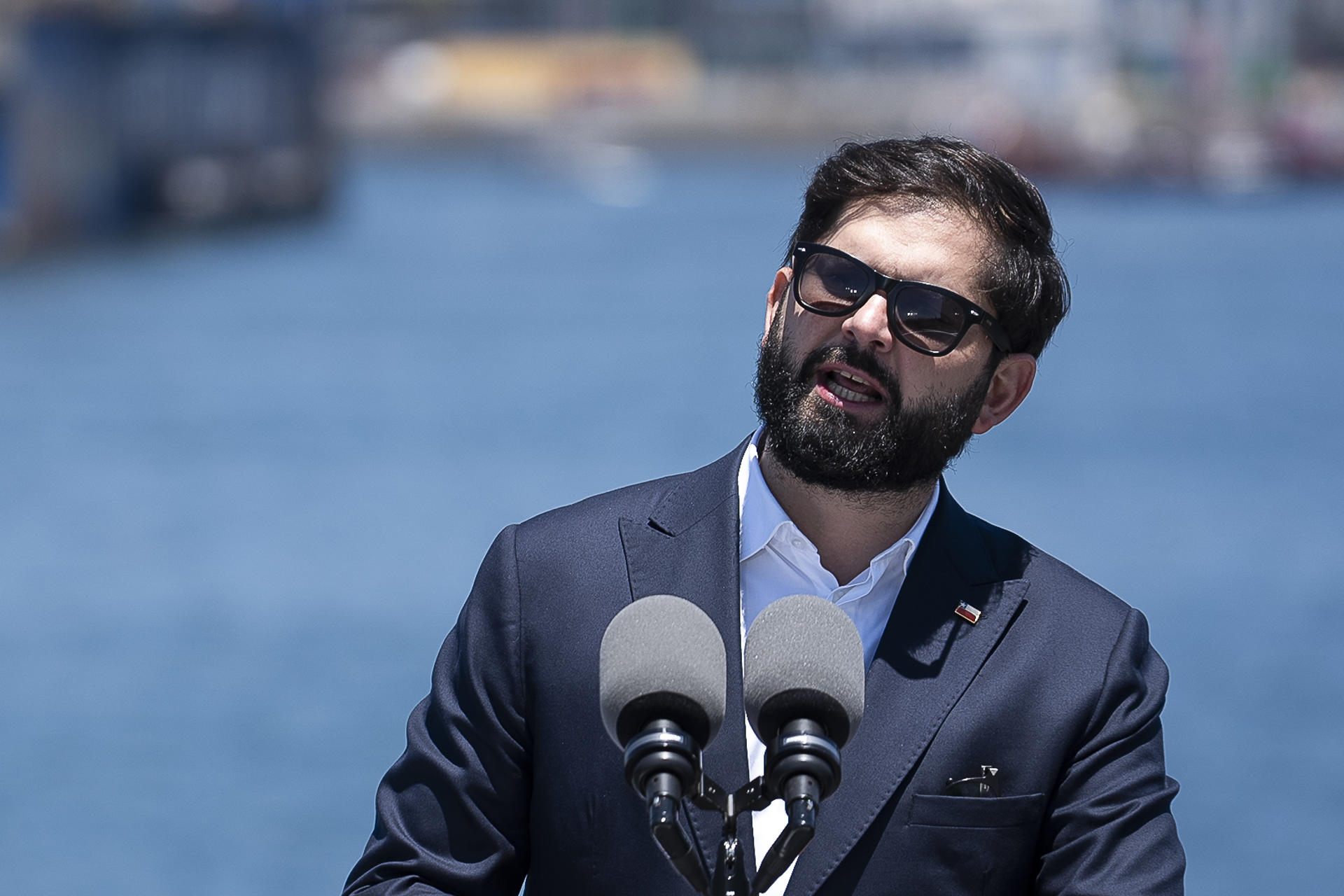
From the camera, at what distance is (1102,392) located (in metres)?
36.4

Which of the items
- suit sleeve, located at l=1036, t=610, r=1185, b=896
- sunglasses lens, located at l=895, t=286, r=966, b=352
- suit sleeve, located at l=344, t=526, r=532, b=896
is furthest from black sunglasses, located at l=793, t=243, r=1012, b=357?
suit sleeve, located at l=344, t=526, r=532, b=896

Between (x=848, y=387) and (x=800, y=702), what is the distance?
762 millimetres

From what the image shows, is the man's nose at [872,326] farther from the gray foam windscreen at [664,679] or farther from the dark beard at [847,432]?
the gray foam windscreen at [664,679]

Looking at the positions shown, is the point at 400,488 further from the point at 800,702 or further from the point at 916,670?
the point at 800,702

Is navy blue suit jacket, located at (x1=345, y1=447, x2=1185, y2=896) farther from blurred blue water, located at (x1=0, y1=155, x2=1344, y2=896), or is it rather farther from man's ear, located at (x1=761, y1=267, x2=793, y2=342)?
blurred blue water, located at (x1=0, y1=155, x2=1344, y2=896)

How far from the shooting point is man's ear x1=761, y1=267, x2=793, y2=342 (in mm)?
2861

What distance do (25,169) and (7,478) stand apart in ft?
46.8

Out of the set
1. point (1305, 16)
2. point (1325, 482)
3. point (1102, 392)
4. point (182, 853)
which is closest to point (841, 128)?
point (1305, 16)

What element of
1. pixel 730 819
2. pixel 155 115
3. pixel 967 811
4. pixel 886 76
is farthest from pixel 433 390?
pixel 886 76

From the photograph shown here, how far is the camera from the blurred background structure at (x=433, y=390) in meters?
17.3

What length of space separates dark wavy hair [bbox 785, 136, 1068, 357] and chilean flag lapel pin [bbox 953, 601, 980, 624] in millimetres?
429

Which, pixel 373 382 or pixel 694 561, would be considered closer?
pixel 694 561

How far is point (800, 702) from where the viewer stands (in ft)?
6.94

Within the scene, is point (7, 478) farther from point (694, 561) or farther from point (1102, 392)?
point (694, 561)
